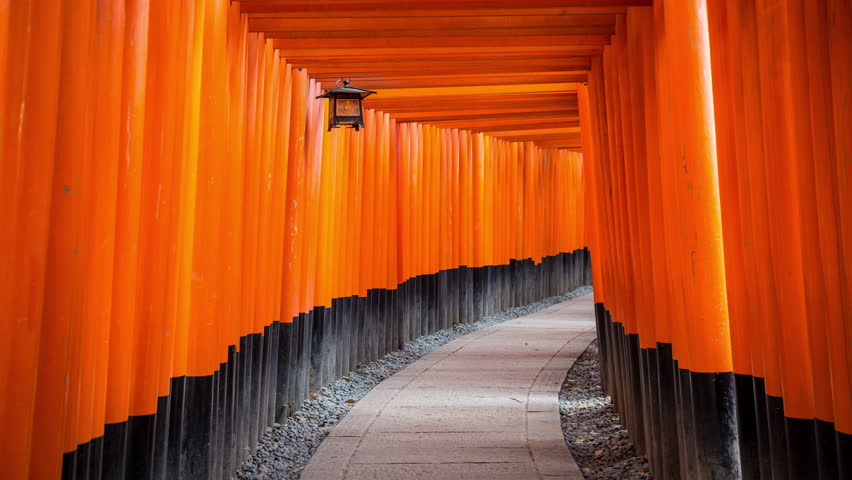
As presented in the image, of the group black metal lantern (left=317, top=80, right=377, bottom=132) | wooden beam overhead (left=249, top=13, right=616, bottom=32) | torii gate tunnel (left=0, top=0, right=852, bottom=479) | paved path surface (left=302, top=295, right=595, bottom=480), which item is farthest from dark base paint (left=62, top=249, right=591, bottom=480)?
wooden beam overhead (left=249, top=13, right=616, bottom=32)

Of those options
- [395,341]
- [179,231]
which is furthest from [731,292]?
[395,341]

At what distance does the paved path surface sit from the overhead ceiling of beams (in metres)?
3.33

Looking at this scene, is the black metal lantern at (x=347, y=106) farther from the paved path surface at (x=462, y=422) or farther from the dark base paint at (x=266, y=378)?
the paved path surface at (x=462, y=422)

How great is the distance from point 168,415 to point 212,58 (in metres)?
2.13

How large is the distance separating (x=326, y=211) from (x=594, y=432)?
3.75 metres

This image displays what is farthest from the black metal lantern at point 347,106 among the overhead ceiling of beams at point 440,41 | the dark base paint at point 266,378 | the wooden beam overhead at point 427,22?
the dark base paint at point 266,378

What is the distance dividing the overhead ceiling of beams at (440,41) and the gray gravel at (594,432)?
134 inches

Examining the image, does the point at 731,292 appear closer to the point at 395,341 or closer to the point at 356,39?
the point at 356,39

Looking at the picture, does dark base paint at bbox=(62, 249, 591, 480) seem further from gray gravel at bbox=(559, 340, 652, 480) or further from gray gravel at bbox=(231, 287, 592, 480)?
gray gravel at bbox=(559, 340, 652, 480)

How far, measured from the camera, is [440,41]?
6121 mm

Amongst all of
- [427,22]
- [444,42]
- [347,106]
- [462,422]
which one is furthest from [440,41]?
[462,422]

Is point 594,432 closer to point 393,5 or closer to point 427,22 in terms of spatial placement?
point 427,22

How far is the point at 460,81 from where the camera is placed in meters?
8.15

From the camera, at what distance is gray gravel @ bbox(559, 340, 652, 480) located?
5.62 m
